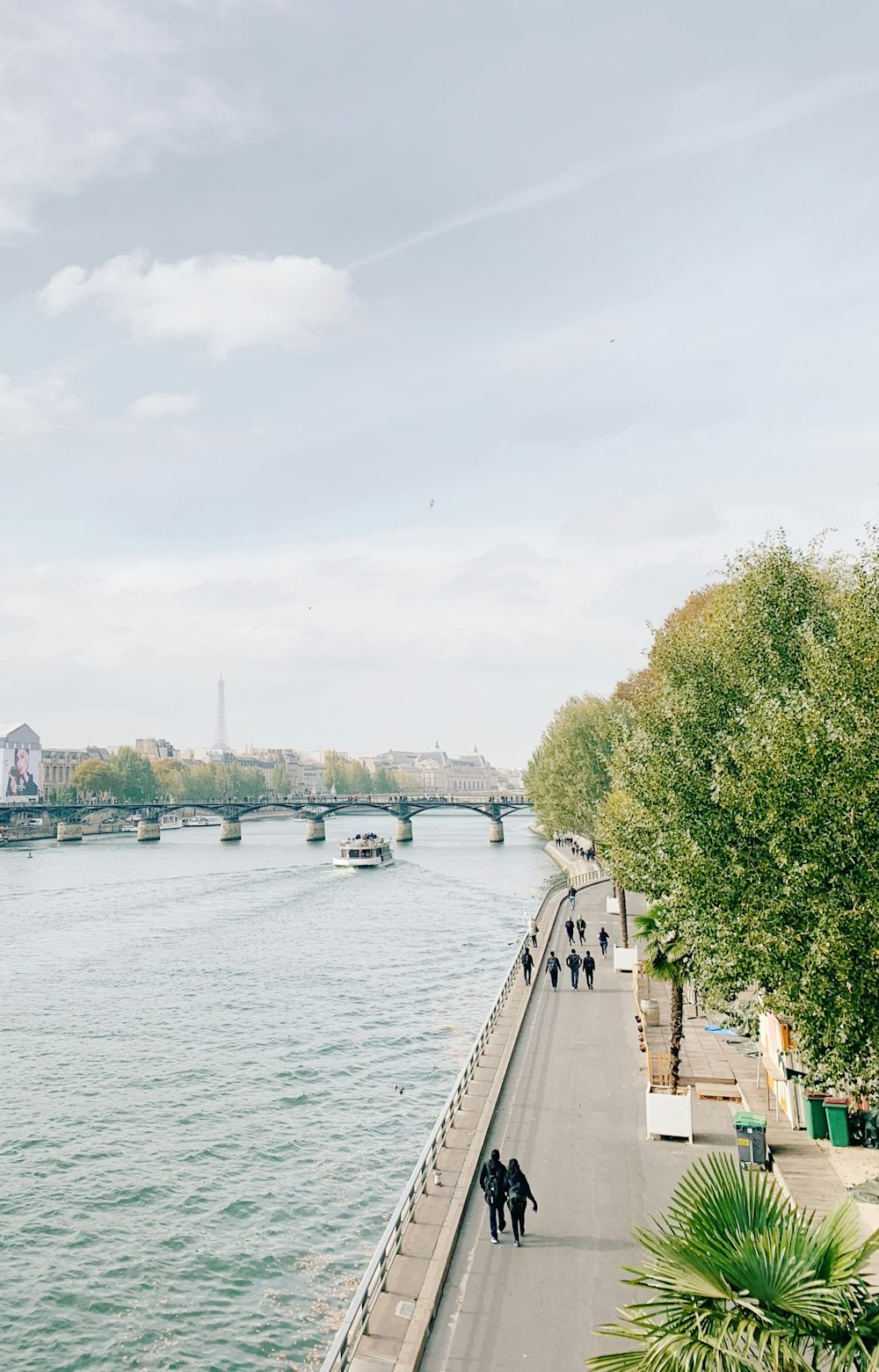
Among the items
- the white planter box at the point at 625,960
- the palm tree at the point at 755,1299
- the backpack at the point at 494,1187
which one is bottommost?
the white planter box at the point at 625,960

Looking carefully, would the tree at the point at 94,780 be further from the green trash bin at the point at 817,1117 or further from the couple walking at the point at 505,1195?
the couple walking at the point at 505,1195

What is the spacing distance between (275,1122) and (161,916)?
4381 cm

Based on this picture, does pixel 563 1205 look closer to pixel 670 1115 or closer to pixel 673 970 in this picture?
pixel 670 1115

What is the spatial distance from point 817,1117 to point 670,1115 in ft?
9.58

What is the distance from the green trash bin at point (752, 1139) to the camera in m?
18.6

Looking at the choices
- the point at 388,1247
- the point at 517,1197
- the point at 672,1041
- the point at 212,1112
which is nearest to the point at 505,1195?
the point at 517,1197

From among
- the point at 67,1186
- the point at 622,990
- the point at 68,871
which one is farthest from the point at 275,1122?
the point at 68,871

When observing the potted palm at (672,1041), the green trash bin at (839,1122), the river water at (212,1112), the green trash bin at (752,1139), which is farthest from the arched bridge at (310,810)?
the green trash bin at (752,1139)

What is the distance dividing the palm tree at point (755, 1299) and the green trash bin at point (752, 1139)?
11.0 m

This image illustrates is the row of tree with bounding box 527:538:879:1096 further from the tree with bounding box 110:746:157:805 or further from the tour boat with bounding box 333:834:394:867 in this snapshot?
the tree with bounding box 110:746:157:805

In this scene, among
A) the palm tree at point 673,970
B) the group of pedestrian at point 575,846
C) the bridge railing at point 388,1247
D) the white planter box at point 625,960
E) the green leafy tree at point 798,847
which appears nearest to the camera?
the bridge railing at point 388,1247

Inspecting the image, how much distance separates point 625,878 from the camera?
93.8ft

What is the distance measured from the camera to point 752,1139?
61.6 ft

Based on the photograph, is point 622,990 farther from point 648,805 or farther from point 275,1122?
point 648,805
